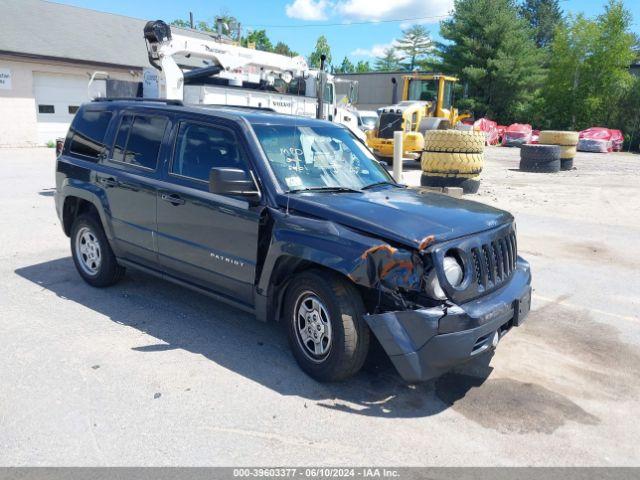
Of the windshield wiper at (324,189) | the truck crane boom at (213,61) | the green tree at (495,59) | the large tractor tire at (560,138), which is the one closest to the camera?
the windshield wiper at (324,189)

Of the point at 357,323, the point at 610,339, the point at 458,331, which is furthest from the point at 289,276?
the point at 610,339

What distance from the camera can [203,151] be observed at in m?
→ 4.65

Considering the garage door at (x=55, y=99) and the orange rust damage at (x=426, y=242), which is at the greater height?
the garage door at (x=55, y=99)

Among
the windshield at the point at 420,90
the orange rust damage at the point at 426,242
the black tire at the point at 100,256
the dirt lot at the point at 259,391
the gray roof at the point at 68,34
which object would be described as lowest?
the dirt lot at the point at 259,391

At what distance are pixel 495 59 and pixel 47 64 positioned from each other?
1169 inches

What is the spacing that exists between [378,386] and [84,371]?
2.19 m

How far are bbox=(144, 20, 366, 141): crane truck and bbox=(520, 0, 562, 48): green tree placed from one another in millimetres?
69219

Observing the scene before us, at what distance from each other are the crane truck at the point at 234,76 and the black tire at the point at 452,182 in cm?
206

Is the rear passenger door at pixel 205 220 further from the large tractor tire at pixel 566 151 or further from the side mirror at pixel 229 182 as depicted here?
the large tractor tire at pixel 566 151

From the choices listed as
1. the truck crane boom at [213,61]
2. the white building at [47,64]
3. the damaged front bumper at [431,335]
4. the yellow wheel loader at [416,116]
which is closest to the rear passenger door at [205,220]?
the damaged front bumper at [431,335]

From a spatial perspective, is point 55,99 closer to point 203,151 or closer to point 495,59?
point 203,151

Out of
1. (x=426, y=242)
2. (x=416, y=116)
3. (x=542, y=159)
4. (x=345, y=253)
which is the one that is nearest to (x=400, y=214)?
(x=426, y=242)

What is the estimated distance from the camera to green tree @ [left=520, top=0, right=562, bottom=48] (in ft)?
240

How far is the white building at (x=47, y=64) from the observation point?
2216cm
